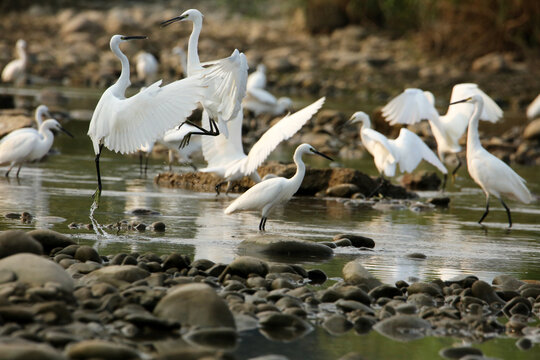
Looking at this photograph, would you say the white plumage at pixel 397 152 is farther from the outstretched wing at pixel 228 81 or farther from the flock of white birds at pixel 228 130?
the outstretched wing at pixel 228 81

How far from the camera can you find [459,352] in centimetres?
647

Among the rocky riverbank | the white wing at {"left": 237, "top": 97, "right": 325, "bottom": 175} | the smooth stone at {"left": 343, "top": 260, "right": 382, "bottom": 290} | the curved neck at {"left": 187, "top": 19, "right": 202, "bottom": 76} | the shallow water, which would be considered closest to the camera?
A: the rocky riverbank

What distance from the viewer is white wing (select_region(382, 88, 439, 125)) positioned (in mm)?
15281

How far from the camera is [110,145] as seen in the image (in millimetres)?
10062

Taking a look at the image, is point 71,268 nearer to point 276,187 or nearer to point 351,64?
point 276,187

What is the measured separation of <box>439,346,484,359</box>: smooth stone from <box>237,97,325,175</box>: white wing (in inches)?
178

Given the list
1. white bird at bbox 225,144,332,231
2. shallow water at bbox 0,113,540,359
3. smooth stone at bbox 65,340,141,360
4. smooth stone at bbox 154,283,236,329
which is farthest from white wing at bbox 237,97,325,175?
smooth stone at bbox 65,340,141,360

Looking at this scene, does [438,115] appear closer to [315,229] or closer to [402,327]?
[315,229]

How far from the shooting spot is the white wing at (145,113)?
9453 mm

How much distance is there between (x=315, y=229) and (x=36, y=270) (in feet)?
15.4

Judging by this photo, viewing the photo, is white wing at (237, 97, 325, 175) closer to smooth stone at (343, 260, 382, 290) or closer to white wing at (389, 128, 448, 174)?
smooth stone at (343, 260, 382, 290)

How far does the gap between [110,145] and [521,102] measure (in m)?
23.0

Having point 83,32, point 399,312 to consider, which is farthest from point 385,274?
point 83,32

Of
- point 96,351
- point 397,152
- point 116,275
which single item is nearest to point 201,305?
point 116,275
